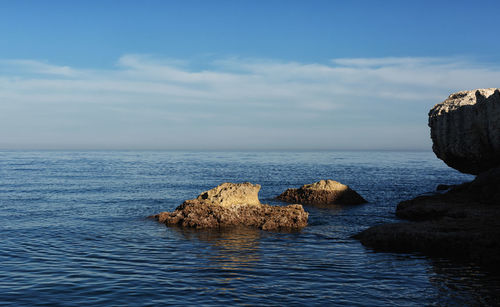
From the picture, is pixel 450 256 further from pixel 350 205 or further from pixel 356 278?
pixel 350 205

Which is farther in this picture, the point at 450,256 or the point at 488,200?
the point at 488,200

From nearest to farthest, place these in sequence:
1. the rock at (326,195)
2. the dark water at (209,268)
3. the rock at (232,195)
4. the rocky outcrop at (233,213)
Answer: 1. the dark water at (209,268)
2. the rocky outcrop at (233,213)
3. the rock at (232,195)
4. the rock at (326,195)

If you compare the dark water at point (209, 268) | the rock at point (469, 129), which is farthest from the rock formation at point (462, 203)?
the dark water at point (209, 268)

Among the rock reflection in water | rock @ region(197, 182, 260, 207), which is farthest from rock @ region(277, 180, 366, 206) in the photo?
the rock reflection in water

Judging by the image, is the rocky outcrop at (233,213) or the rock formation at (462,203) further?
the rocky outcrop at (233,213)

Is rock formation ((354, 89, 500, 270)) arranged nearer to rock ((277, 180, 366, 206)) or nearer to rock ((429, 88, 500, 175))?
rock ((429, 88, 500, 175))

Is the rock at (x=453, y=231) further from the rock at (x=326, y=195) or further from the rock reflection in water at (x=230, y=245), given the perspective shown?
the rock at (x=326, y=195)

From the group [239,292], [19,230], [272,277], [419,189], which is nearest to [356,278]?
[272,277]

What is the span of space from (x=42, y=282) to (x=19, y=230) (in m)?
10.2

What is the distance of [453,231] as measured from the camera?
19.2 meters

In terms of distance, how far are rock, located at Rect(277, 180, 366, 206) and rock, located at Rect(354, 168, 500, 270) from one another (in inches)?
340

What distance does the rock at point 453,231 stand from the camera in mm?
17453

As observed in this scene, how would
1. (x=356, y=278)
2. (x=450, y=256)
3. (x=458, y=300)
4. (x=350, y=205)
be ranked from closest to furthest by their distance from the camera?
1. (x=458, y=300)
2. (x=356, y=278)
3. (x=450, y=256)
4. (x=350, y=205)

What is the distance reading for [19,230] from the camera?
22.9 m
